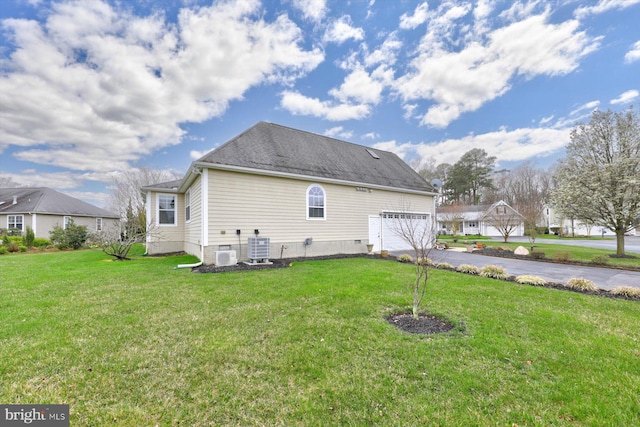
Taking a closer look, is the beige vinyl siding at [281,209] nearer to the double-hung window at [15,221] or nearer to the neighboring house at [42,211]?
the neighboring house at [42,211]

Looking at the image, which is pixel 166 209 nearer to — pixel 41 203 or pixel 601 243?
pixel 41 203

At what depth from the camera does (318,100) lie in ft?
51.1

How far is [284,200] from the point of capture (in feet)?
34.5

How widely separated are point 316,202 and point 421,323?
314 inches

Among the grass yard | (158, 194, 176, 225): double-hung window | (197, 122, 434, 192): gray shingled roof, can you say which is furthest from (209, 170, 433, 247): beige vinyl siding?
(158, 194, 176, 225): double-hung window

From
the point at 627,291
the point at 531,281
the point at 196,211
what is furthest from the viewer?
the point at 196,211

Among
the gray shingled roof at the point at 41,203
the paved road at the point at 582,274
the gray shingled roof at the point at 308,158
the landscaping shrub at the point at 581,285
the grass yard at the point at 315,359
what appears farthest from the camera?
the gray shingled roof at the point at 41,203

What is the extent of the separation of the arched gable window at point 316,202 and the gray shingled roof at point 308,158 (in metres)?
0.65

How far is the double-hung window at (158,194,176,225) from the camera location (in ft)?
42.2

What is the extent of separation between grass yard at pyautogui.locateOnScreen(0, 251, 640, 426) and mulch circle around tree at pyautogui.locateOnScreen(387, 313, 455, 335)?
187 millimetres

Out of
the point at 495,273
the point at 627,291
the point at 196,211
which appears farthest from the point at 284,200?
the point at 627,291

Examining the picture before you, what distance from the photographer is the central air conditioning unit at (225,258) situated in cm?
848

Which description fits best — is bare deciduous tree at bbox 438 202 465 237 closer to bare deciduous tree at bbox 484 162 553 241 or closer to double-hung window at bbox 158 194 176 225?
bare deciduous tree at bbox 484 162 553 241

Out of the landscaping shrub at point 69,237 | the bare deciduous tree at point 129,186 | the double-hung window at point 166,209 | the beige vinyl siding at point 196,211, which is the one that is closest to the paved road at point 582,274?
the beige vinyl siding at point 196,211
